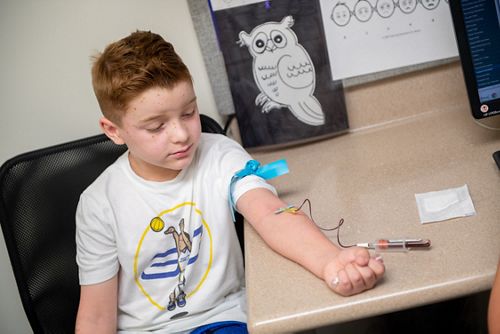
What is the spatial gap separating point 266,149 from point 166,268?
41cm

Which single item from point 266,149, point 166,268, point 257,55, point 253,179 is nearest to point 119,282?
point 166,268

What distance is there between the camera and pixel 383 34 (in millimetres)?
1197

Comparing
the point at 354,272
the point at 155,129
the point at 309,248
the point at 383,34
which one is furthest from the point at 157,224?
the point at 383,34

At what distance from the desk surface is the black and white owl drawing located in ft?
0.34

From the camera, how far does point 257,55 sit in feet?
3.96

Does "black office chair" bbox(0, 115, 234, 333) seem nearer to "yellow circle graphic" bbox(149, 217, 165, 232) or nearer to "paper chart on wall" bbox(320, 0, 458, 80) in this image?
"yellow circle graphic" bbox(149, 217, 165, 232)

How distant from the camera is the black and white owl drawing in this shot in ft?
3.92

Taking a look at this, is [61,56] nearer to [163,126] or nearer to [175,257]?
[163,126]

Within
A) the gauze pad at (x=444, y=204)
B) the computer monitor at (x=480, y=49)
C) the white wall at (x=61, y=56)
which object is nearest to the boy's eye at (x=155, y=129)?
the white wall at (x=61, y=56)

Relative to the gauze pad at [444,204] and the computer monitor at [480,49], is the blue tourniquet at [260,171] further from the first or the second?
the computer monitor at [480,49]

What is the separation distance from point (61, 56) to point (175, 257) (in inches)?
21.4

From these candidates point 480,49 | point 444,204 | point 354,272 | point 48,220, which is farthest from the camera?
point 48,220

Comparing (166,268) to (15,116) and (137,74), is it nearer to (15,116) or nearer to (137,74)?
(137,74)

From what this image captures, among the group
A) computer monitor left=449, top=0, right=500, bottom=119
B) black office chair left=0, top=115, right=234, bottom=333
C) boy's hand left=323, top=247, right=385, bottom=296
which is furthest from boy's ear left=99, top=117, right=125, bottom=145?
computer monitor left=449, top=0, right=500, bottom=119
